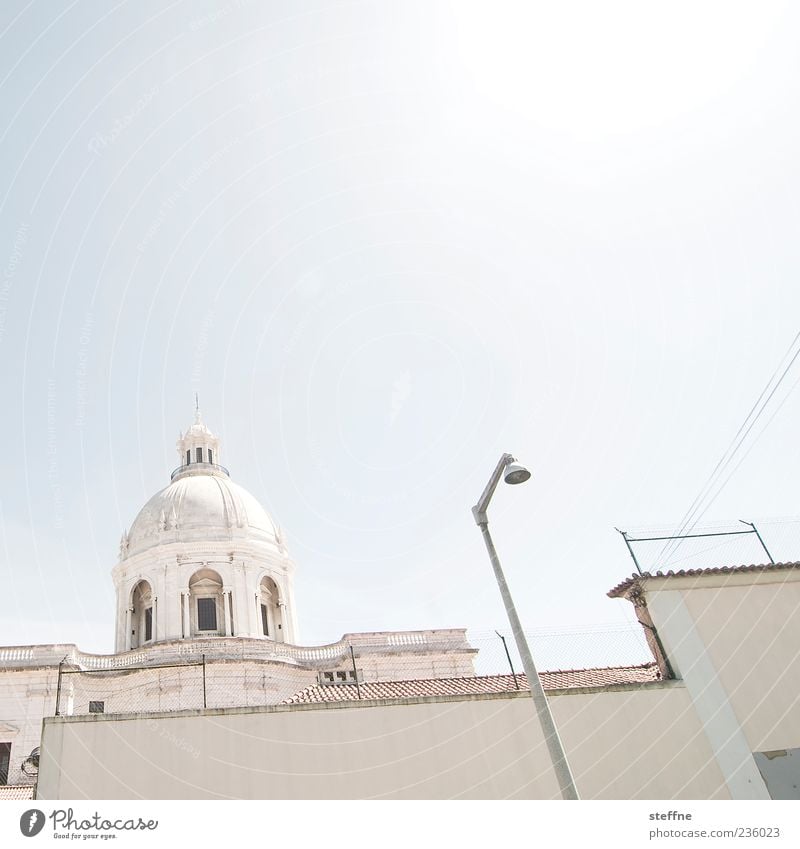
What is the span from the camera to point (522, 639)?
8.76 metres

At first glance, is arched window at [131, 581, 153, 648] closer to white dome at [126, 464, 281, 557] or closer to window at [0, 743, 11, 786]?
white dome at [126, 464, 281, 557]

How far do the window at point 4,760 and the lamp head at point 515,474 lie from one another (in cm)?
3230

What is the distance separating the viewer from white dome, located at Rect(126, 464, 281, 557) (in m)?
43.4

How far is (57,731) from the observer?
13.0m

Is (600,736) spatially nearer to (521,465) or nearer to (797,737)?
(797,737)

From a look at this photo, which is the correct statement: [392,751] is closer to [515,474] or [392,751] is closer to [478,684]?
[478,684]

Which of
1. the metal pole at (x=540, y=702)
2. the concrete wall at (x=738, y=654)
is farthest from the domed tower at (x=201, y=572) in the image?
the metal pole at (x=540, y=702)

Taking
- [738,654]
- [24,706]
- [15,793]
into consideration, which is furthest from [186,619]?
[738,654]

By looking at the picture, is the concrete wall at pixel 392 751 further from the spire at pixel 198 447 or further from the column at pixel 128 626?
the spire at pixel 198 447

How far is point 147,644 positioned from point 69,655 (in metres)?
3.97
